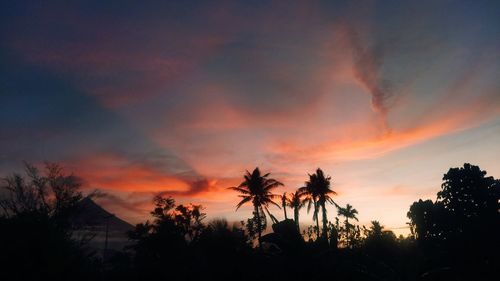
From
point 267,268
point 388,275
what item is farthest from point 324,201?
point 267,268

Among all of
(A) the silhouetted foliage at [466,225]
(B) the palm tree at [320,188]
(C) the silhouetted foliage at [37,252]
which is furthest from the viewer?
(B) the palm tree at [320,188]

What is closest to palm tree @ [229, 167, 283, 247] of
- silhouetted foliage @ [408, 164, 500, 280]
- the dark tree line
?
the dark tree line

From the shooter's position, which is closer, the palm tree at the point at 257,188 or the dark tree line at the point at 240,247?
the dark tree line at the point at 240,247

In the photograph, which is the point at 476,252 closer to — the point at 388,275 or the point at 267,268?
the point at 388,275

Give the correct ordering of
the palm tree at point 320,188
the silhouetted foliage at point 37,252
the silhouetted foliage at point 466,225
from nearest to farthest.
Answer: the silhouetted foliage at point 37,252, the silhouetted foliage at point 466,225, the palm tree at point 320,188

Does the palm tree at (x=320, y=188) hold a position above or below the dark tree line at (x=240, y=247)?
above

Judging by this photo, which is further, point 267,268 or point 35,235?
point 267,268

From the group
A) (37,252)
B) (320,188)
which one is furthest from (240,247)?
(320,188)

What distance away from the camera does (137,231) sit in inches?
1320

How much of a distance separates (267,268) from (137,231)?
17840mm

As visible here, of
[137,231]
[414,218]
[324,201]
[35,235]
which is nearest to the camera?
[35,235]

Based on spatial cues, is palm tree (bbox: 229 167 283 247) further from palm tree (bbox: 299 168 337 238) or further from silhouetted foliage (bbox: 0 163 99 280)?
silhouetted foliage (bbox: 0 163 99 280)

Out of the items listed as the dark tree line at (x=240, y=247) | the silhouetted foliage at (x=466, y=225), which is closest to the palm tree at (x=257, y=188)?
the dark tree line at (x=240, y=247)

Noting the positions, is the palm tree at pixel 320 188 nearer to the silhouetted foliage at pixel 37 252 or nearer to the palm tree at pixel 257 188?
the palm tree at pixel 257 188
